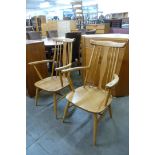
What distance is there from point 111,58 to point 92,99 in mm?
559

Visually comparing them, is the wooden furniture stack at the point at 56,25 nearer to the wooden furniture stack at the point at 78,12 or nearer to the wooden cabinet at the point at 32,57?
the wooden furniture stack at the point at 78,12

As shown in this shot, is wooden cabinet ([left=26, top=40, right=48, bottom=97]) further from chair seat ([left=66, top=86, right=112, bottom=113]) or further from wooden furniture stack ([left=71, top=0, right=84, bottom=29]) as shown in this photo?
wooden furniture stack ([left=71, top=0, right=84, bottom=29])

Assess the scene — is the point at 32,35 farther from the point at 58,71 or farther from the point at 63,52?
the point at 58,71

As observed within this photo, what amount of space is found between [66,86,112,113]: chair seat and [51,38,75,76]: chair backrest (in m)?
0.59

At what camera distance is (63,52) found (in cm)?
259

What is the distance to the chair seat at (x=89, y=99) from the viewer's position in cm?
170

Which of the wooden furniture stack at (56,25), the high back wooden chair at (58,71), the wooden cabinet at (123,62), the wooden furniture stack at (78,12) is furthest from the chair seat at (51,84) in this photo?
the wooden furniture stack at (78,12)

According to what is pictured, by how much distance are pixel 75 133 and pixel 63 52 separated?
3.76ft

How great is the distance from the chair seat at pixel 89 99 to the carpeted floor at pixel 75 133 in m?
0.39

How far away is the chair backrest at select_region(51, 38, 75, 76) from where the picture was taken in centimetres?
246

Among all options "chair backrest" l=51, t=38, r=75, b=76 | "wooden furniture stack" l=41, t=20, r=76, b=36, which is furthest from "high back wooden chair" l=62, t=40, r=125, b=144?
"wooden furniture stack" l=41, t=20, r=76, b=36
